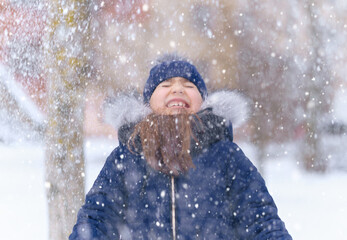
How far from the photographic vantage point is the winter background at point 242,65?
6.24 metres

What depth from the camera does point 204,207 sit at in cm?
231

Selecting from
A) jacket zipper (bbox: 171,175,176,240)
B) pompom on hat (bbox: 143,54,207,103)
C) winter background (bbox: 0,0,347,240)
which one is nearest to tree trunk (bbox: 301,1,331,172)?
winter background (bbox: 0,0,347,240)

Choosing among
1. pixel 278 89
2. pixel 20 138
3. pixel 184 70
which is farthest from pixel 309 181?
pixel 20 138

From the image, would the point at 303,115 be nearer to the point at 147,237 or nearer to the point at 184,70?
the point at 184,70

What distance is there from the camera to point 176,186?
234cm

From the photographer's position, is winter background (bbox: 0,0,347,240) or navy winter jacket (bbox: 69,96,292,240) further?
winter background (bbox: 0,0,347,240)

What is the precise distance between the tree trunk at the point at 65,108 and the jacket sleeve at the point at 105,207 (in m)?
1.44

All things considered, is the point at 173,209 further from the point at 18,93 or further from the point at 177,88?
the point at 18,93

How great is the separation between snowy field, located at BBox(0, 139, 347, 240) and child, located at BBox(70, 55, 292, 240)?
3452 mm

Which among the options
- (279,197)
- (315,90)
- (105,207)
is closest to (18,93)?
(279,197)

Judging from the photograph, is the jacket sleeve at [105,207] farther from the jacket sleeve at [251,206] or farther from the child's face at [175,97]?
the jacket sleeve at [251,206]

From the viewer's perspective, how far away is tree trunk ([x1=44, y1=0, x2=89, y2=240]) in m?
3.73

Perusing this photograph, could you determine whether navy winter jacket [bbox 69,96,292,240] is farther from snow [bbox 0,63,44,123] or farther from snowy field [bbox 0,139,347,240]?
snow [bbox 0,63,44,123]

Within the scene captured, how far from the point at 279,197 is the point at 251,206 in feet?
21.2
